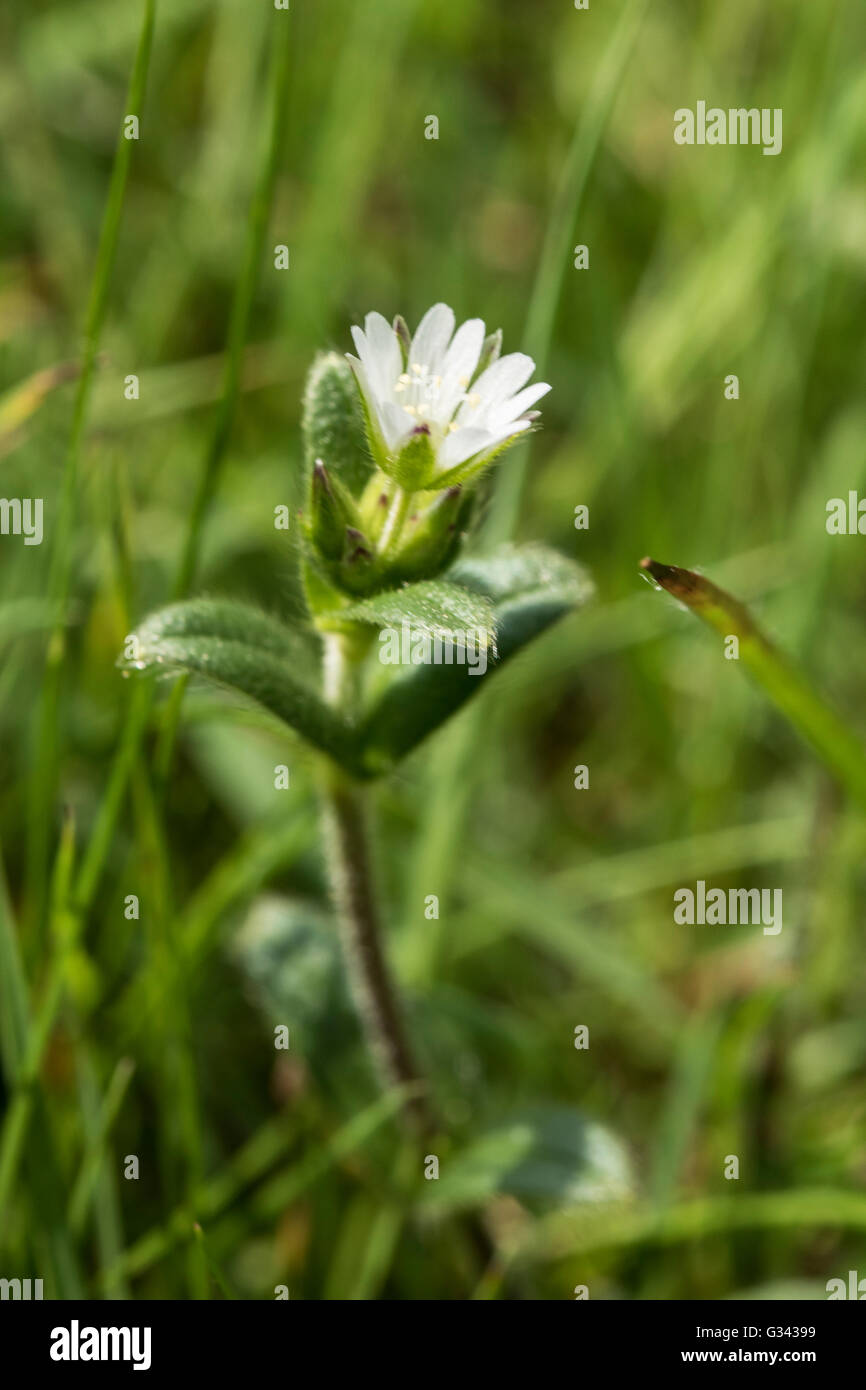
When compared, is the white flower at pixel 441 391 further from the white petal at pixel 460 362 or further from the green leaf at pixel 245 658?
the green leaf at pixel 245 658

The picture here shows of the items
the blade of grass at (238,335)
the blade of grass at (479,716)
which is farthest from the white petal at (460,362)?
the blade of grass at (479,716)

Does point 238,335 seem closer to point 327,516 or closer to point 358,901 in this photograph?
point 327,516

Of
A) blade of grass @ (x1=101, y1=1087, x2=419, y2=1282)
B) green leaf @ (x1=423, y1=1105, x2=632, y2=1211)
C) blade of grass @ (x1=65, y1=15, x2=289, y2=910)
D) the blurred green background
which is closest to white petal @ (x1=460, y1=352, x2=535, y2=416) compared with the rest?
the blurred green background

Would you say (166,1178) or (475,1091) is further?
(475,1091)

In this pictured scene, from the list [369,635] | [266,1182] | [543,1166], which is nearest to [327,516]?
[369,635]

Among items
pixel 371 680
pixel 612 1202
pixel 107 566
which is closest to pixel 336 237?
pixel 107 566

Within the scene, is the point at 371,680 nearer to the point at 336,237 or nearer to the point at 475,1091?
the point at 475,1091
